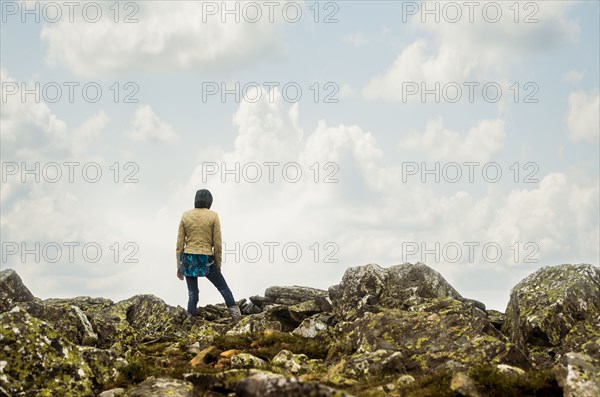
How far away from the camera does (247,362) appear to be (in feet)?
50.4

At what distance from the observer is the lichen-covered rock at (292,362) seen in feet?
50.1

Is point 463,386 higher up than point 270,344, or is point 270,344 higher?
point 270,344

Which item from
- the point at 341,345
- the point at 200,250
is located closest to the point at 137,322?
the point at 200,250

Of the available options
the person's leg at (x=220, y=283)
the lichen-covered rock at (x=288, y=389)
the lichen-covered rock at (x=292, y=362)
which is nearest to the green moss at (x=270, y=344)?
the lichen-covered rock at (x=292, y=362)

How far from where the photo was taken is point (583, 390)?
1095cm

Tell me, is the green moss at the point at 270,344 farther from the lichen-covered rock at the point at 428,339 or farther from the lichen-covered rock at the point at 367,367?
the lichen-covered rock at the point at 367,367

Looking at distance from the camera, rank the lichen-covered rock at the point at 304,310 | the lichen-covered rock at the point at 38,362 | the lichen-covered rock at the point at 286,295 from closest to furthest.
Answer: the lichen-covered rock at the point at 38,362 < the lichen-covered rock at the point at 304,310 < the lichen-covered rock at the point at 286,295

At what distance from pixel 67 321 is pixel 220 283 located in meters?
7.39

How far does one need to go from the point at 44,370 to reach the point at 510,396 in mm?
9805

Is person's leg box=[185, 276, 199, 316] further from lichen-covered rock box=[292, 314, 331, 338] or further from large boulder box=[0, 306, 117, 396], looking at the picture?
large boulder box=[0, 306, 117, 396]

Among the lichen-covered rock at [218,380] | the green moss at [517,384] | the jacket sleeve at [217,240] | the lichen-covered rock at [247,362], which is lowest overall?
the green moss at [517,384]

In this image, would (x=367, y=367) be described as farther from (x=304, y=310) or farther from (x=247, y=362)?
(x=304, y=310)

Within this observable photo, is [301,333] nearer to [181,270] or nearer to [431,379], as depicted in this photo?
[181,270]

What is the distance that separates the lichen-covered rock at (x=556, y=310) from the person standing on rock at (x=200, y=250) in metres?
11.1
